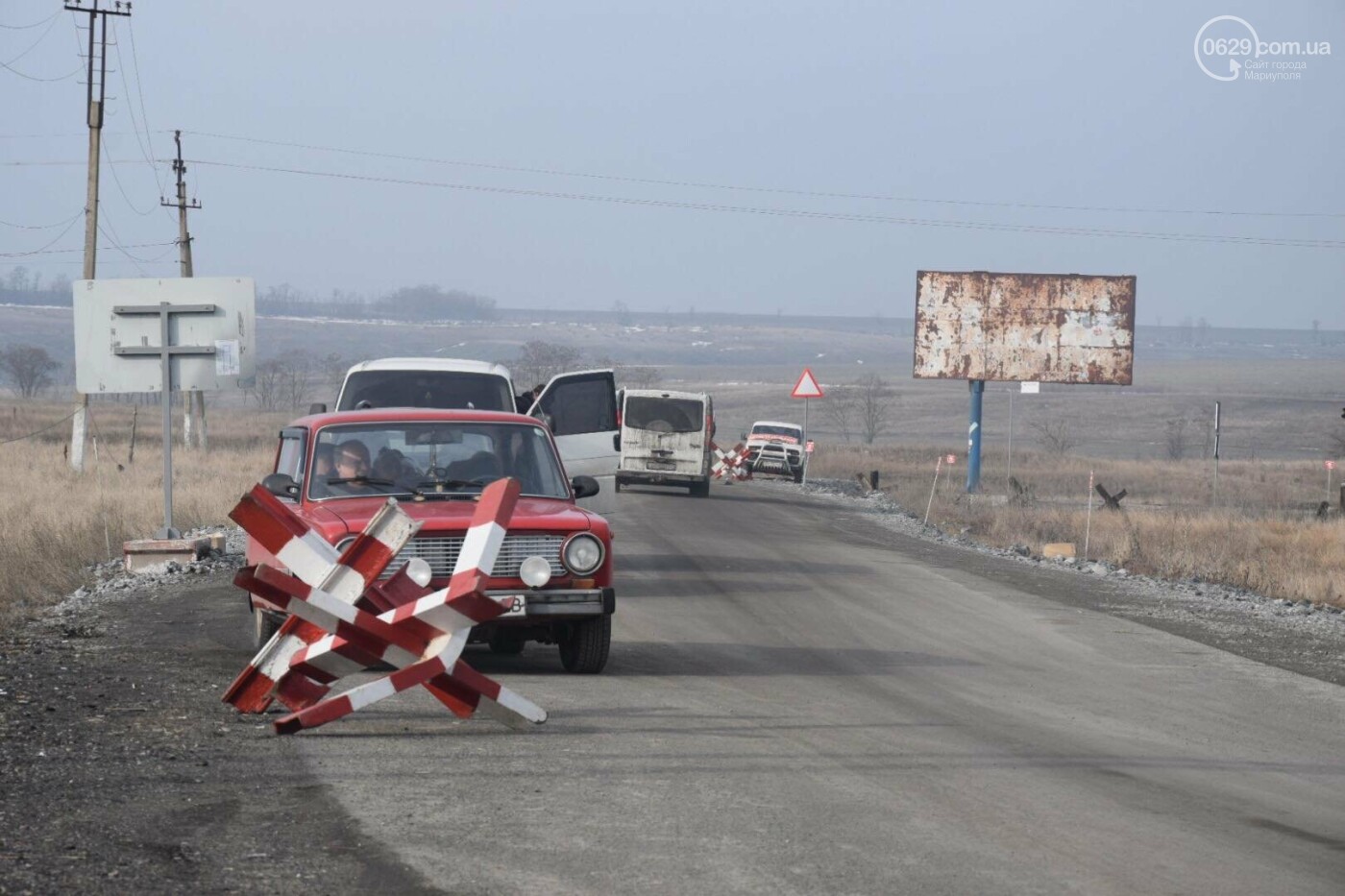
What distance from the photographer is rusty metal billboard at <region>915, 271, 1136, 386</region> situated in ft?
148

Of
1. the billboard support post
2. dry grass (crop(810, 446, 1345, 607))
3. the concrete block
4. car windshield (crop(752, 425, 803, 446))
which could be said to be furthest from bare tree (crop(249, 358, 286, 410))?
the concrete block

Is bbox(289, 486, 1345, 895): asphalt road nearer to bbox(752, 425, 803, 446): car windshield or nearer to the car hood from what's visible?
the car hood

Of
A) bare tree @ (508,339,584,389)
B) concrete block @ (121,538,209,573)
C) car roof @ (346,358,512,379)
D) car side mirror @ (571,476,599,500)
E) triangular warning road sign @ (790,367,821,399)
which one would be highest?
car roof @ (346,358,512,379)

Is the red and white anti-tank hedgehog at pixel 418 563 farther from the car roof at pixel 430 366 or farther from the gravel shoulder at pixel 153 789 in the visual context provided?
the car roof at pixel 430 366

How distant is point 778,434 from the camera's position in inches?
1837

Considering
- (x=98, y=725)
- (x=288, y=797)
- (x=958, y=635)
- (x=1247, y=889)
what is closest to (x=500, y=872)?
(x=288, y=797)

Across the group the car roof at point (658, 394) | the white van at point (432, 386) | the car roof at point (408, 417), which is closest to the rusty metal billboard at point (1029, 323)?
the car roof at point (658, 394)

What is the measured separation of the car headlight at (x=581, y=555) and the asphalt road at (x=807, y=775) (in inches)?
28.0

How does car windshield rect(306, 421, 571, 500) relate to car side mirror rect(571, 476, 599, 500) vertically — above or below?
above

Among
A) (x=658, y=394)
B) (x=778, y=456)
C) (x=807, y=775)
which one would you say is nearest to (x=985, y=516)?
(x=658, y=394)

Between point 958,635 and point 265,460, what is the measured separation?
1258 inches

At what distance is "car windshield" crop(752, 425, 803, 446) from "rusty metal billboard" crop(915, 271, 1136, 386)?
156 inches

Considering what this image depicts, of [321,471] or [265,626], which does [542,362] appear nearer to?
[321,471]

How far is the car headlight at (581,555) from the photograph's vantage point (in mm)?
9664
